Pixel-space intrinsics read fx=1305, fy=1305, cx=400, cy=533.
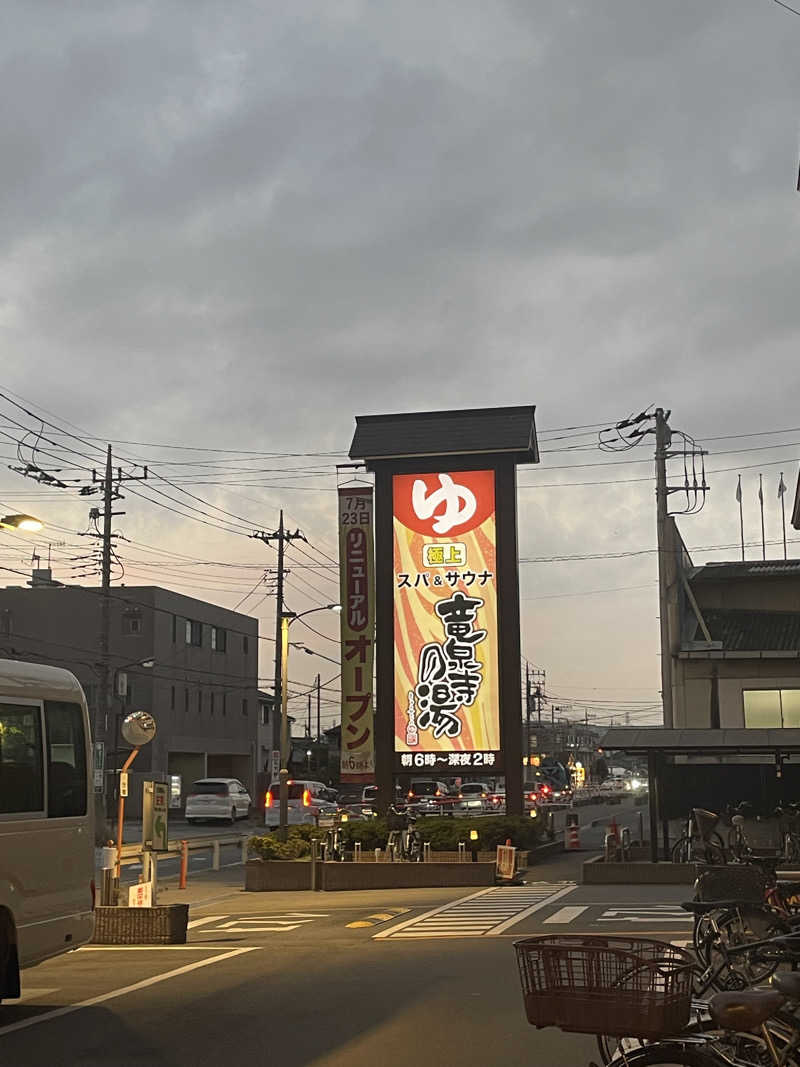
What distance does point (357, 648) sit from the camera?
32250mm

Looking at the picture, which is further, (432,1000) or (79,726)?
(79,726)

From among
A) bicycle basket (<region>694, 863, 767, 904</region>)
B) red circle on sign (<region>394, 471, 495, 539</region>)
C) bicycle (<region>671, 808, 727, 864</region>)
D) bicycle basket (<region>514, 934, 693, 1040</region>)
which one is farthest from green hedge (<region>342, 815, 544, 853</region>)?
bicycle basket (<region>514, 934, 693, 1040</region>)

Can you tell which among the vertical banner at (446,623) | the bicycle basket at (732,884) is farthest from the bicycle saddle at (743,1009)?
the vertical banner at (446,623)

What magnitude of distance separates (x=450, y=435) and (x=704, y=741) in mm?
10246

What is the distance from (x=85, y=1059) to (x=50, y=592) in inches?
2470

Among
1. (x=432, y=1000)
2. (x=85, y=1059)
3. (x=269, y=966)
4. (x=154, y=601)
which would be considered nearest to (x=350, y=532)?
(x=269, y=966)

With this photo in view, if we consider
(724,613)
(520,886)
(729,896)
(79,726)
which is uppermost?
(724,613)

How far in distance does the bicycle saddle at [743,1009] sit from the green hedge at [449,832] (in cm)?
2318

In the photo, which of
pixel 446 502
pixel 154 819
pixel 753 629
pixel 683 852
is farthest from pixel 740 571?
pixel 154 819

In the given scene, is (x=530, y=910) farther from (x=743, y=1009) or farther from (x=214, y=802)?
(x=214, y=802)

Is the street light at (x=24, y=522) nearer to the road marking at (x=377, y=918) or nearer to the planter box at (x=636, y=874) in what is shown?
the road marking at (x=377, y=918)

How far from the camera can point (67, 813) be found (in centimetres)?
1267

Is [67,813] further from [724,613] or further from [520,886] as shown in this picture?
[724,613]

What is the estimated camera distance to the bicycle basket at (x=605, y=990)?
5.64 m
